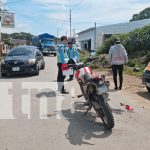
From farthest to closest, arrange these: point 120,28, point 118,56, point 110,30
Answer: point 110,30 → point 120,28 → point 118,56

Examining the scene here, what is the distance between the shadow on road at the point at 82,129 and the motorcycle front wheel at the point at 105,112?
13cm

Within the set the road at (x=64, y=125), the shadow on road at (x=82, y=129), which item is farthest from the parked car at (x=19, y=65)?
the shadow on road at (x=82, y=129)

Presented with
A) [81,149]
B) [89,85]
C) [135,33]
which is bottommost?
[81,149]

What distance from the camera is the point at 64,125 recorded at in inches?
299

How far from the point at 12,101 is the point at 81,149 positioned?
470 cm

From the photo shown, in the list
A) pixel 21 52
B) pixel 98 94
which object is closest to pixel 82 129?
pixel 98 94

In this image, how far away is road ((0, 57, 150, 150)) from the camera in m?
6.29

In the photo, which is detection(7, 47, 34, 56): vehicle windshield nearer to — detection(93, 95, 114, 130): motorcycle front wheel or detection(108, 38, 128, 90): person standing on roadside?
detection(108, 38, 128, 90): person standing on roadside

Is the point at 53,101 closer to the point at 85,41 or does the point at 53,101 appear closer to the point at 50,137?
the point at 50,137

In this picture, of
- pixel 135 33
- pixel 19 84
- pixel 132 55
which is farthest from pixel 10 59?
pixel 135 33

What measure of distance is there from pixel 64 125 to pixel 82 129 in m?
0.48

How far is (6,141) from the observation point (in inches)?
254

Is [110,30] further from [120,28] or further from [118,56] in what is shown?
[118,56]

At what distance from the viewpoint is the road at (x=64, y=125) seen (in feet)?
20.6
